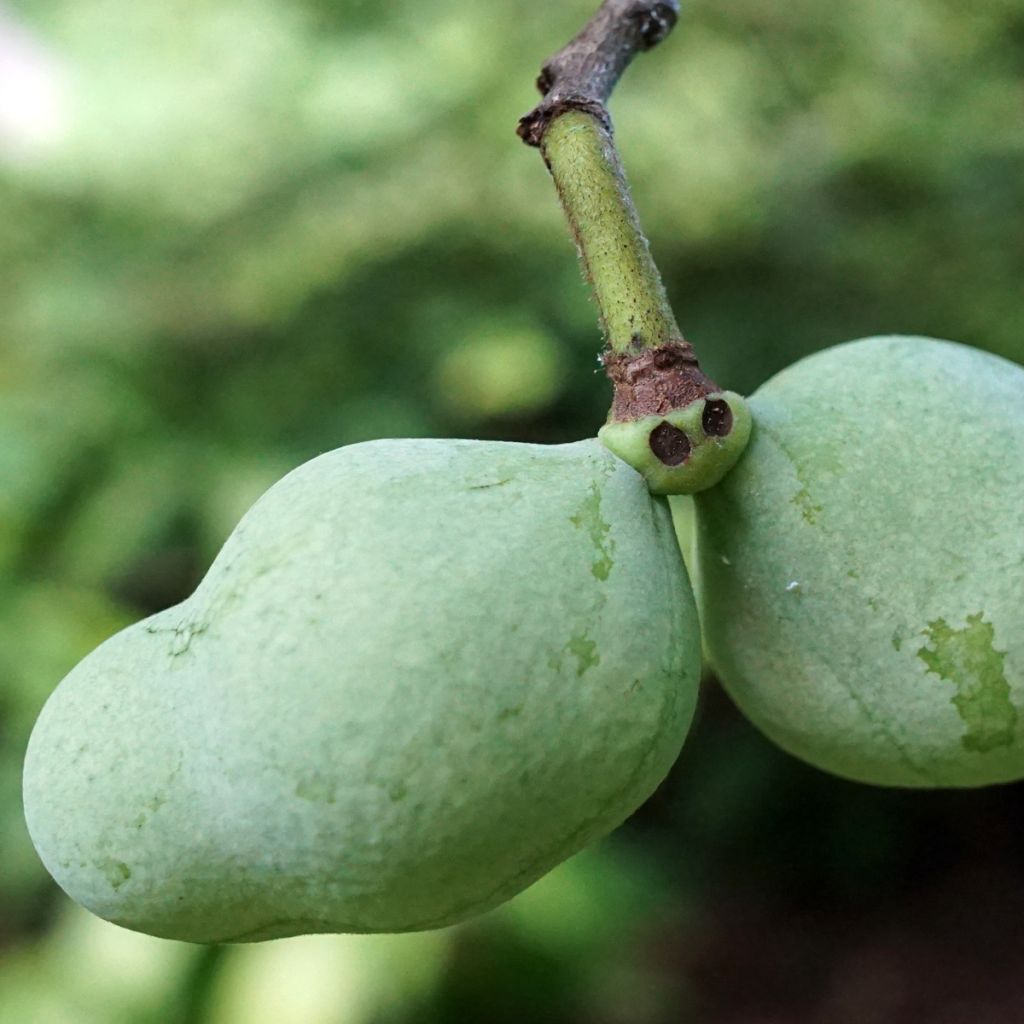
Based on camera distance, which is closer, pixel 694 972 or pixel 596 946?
pixel 596 946

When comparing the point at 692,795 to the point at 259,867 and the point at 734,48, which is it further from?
the point at 259,867

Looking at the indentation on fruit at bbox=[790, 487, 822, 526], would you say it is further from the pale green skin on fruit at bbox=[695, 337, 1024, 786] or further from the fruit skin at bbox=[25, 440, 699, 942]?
the fruit skin at bbox=[25, 440, 699, 942]

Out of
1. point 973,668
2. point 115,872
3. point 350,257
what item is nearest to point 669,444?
point 973,668

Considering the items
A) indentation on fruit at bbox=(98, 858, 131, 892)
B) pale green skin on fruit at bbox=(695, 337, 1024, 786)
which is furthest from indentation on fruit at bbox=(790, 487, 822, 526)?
indentation on fruit at bbox=(98, 858, 131, 892)

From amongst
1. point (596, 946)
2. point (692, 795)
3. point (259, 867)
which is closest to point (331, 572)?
point (259, 867)

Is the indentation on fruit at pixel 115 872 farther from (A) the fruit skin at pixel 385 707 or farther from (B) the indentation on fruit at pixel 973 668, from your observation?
(B) the indentation on fruit at pixel 973 668

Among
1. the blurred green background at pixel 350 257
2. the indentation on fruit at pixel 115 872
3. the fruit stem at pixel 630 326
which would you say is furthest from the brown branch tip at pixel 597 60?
the blurred green background at pixel 350 257
